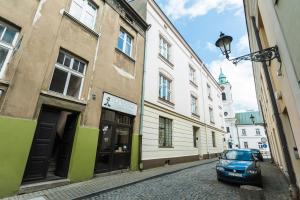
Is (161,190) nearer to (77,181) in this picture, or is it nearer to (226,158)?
(77,181)

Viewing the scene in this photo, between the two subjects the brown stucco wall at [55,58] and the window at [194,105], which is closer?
the brown stucco wall at [55,58]

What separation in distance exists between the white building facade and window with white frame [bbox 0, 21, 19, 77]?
7082mm

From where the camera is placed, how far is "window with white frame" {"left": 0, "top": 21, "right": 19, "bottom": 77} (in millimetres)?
5318

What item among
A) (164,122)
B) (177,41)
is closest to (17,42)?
(164,122)

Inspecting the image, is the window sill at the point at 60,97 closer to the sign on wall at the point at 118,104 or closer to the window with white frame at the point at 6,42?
the sign on wall at the point at 118,104

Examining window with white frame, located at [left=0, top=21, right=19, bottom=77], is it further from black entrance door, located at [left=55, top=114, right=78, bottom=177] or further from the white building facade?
the white building facade

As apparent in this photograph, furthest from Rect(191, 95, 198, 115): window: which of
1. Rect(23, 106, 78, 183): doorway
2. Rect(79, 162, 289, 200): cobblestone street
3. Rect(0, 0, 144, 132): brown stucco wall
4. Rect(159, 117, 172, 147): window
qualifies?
Rect(23, 106, 78, 183): doorway

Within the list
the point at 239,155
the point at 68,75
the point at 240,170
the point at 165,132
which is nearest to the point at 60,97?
the point at 68,75

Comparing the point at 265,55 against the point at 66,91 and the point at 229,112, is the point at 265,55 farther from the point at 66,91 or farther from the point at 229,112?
the point at 229,112

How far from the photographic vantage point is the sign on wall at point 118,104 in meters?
8.23

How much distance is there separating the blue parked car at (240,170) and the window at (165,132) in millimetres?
4576

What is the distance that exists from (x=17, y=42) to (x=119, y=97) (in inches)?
188

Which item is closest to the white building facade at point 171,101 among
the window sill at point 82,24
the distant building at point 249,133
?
the window sill at point 82,24

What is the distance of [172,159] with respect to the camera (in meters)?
12.6
